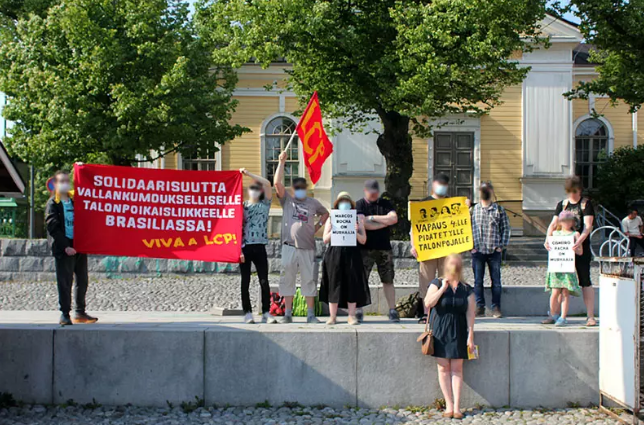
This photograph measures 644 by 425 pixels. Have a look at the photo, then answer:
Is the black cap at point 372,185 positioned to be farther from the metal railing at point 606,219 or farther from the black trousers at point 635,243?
the metal railing at point 606,219

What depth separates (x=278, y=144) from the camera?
28438 millimetres

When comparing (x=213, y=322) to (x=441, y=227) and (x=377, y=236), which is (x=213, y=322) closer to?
(x=377, y=236)

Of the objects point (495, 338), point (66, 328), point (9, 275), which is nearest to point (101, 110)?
point (9, 275)

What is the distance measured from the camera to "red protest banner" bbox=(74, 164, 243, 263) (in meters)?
8.60

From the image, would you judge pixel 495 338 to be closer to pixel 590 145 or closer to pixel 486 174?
pixel 486 174

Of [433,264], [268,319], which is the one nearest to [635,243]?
[433,264]

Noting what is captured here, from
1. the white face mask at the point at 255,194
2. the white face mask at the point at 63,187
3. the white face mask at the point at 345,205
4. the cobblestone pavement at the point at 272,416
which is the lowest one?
the cobblestone pavement at the point at 272,416

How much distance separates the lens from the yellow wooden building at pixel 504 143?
27.2m

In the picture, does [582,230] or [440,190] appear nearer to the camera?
[582,230]

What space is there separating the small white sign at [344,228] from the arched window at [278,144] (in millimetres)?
19741

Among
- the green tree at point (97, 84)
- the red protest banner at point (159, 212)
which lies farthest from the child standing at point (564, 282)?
the green tree at point (97, 84)

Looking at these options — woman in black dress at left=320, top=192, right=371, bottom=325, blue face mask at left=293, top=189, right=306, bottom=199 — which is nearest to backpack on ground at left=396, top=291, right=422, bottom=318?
woman in black dress at left=320, top=192, right=371, bottom=325

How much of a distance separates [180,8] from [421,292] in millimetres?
17699

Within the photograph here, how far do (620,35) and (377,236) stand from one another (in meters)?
13.9
